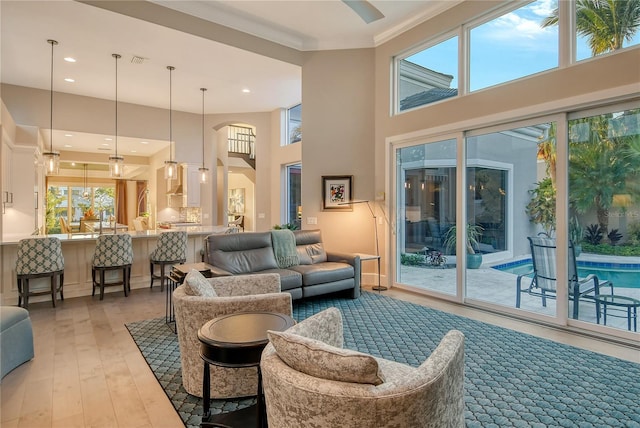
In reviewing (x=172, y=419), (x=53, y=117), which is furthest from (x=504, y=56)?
(x=53, y=117)

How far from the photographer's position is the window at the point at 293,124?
780cm

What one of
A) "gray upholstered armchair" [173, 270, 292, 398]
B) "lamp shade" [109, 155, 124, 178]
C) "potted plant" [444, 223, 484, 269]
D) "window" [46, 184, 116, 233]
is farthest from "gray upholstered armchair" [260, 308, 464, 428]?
"window" [46, 184, 116, 233]

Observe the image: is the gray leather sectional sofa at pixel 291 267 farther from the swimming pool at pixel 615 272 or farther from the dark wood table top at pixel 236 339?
the swimming pool at pixel 615 272

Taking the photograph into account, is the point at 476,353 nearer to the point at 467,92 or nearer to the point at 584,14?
the point at 467,92

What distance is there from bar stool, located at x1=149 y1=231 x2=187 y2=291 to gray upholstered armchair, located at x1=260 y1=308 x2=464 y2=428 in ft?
14.7

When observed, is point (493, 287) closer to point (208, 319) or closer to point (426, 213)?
point (426, 213)

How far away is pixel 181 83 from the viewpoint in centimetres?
642

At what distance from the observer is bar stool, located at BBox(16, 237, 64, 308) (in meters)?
4.22

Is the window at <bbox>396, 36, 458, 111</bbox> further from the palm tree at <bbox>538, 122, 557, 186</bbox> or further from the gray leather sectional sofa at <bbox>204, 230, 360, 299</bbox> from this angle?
the gray leather sectional sofa at <bbox>204, 230, 360, 299</bbox>

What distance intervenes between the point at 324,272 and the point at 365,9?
312 centimetres

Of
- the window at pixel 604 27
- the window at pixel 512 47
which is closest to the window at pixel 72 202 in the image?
the window at pixel 512 47

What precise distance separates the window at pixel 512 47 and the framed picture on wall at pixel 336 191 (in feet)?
7.83

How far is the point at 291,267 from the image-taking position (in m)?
4.82

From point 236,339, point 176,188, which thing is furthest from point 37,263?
point 176,188
